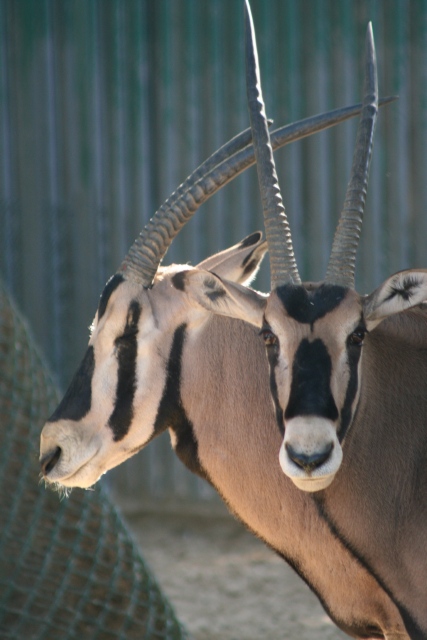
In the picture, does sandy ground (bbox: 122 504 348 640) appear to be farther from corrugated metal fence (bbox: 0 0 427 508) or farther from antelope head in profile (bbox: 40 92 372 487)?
antelope head in profile (bbox: 40 92 372 487)

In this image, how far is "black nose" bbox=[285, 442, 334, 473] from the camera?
3.36m

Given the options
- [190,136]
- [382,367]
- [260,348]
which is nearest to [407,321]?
[382,367]

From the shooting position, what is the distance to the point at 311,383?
3.50 meters

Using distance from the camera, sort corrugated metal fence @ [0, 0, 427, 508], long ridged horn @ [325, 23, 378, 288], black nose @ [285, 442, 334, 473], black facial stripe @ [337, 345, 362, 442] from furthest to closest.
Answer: corrugated metal fence @ [0, 0, 427, 508]
long ridged horn @ [325, 23, 378, 288]
black facial stripe @ [337, 345, 362, 442]
black nose @ [285, 442, 334, 473]

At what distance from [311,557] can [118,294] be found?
4.62ft

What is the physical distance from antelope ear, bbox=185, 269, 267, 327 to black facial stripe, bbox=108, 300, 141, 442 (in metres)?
0.37

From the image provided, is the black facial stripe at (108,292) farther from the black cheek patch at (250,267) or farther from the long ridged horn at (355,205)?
the long ridged horn at (355,205)

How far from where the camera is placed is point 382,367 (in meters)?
4.09

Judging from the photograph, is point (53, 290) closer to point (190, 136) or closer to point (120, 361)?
point (190, 136)

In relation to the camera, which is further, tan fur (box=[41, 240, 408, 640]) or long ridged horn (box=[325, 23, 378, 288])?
tan fur (box=[41, 240, 408, 640])

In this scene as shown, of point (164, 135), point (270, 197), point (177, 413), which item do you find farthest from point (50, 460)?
point (164, 135)

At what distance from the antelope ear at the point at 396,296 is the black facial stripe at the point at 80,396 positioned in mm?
1234

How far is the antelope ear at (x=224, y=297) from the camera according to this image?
395 centimetres

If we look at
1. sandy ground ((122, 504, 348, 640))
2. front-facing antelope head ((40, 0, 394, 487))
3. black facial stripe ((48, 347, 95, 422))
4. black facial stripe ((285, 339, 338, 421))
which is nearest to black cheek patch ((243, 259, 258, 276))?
front-facing antelope head ((40, 0, 394, 487))
